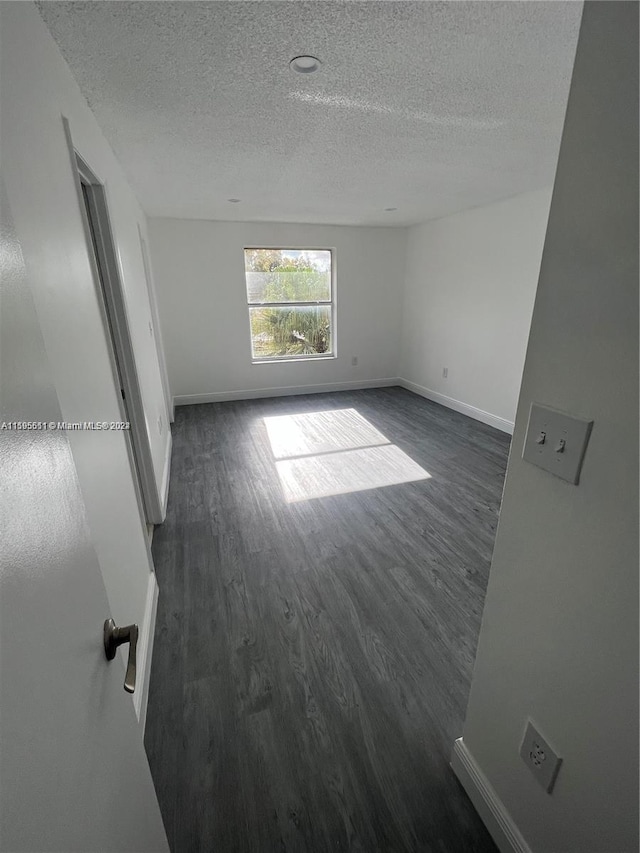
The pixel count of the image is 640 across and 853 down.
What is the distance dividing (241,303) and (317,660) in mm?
4231

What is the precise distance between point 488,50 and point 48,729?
2145mm

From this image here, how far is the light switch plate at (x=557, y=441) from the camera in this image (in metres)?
0.70

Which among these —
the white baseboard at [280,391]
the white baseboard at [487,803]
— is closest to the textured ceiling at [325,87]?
the white baseboard at [487,803]

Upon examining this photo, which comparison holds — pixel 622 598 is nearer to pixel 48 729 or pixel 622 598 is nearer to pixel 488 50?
pixel 48 729

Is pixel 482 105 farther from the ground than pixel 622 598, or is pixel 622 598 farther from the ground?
pixel 482 105

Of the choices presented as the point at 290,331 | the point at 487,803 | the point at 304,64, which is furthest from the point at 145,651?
the point at 290,331

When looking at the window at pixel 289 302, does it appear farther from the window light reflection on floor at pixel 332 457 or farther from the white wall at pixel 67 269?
the white wall at pixel 67 269

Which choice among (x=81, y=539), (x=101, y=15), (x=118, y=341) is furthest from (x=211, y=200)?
(x=81, y=539)

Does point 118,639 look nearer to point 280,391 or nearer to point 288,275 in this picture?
point 280,391

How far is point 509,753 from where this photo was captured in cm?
98

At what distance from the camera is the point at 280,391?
5340 millimetres

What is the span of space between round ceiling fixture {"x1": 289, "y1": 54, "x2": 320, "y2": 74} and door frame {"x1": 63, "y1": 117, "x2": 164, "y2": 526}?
2.89 ft

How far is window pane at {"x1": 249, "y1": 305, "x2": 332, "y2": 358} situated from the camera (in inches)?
199

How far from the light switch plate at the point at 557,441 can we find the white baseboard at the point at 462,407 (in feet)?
11.2
